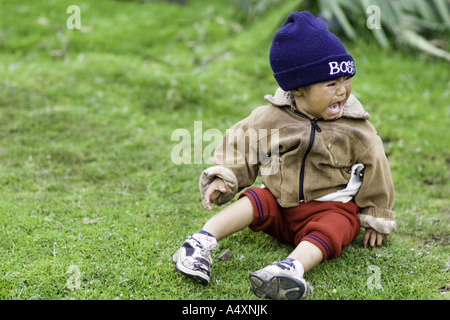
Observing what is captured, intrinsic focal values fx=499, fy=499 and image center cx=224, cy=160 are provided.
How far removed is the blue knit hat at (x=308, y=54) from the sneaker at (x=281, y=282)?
105cm

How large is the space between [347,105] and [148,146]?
95.9 inches

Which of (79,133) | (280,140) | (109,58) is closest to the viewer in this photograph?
(280,140)

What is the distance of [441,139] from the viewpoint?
5.24 m

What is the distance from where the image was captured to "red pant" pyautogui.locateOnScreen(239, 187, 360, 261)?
2.84m

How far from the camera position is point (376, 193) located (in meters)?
3.08

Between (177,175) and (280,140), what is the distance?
1585mm

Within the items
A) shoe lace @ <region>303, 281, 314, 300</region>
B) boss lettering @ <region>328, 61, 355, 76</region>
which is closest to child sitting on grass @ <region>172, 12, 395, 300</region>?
boss lettering @ <region>328, 61, 355, 76</region>

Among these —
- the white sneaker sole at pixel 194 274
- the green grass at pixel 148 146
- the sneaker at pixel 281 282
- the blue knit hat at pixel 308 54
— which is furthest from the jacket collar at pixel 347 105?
the white sneaker sole at pixel 194 274

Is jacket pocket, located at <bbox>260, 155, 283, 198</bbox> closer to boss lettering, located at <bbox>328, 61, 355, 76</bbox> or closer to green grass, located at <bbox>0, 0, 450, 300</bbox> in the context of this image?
green grass, located at <bbox>0, 0, 450, 300</bbox>

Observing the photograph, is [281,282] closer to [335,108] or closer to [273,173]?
[273,173]

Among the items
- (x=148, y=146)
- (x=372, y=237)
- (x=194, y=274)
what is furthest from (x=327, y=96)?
(x=148, y=146)

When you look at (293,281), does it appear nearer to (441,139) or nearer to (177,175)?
(177,175)
